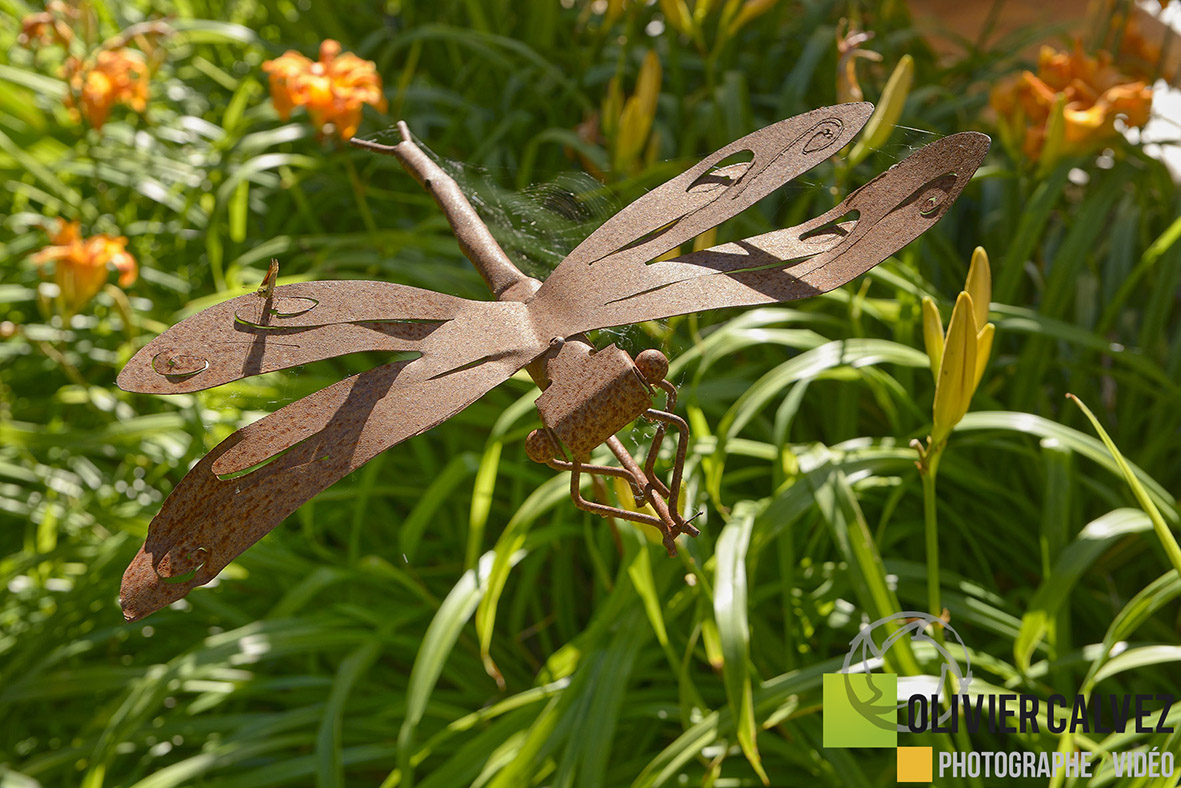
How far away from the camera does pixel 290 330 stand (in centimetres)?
48

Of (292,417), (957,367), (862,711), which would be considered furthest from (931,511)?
(292,417)

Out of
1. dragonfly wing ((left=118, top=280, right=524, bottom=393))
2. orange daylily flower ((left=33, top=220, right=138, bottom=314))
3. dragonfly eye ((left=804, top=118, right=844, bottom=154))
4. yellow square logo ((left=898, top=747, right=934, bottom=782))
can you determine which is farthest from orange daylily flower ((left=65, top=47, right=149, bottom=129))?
yellow square logo ((left=898, top=747, right=934, bottom=782))

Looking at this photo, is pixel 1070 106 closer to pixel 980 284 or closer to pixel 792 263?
pixel 980 284

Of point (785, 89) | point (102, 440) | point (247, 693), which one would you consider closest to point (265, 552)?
point (247, 693)

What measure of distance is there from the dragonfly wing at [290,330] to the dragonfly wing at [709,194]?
58 millimetres

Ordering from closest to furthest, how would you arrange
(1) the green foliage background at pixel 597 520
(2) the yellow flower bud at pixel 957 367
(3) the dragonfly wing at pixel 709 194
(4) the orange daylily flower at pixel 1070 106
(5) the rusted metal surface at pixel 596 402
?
(5) the rusted metal surface at pixel 596 402, (3) the dragonfly wing at pixel 709 194, (2) the yellow flower bud at pixel 957 367, (1) the green foliage background at pixel 597 520, (4) the orange daylily flower at pixel 1070 106

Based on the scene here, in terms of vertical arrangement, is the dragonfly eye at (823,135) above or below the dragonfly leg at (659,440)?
above

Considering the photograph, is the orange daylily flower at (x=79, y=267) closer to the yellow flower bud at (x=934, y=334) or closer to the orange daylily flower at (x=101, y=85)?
the orange daylily flower at (x=101, y=85)

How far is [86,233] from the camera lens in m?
1.90

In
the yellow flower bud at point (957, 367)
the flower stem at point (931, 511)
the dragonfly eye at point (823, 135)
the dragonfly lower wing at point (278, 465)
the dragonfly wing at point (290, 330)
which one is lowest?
the flower stem at point (931, 511)

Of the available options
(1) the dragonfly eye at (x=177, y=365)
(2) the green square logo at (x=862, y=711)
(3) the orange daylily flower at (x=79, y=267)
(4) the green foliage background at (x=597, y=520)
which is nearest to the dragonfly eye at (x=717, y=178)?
(4) the green foliage background at (x=597, y=520)

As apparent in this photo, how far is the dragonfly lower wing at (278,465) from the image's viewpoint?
0.41 m

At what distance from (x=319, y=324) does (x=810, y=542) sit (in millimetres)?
855

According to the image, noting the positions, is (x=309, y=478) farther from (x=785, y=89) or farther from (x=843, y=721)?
(x=785, y=89)
